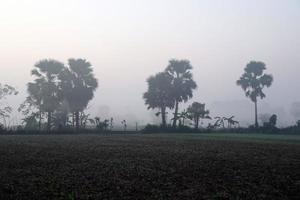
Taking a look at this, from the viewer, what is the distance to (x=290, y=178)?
1512cm

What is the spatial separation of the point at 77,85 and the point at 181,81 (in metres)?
21.0

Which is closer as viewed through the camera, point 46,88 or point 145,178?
point 145,178

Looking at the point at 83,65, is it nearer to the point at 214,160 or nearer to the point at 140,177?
the point at 214,160

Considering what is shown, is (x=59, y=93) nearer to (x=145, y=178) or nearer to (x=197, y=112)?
(x=197, y=112)

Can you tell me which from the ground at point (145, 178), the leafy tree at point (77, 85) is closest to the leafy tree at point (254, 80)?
the leafy tree at point (77, 85)

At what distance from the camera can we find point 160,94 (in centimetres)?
7262

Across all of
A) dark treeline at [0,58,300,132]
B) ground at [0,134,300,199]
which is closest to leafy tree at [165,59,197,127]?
dark treeline at [0,58,300,132]

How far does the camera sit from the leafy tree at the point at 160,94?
72.4m

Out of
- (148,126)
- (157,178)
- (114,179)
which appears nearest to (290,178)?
(157,178)

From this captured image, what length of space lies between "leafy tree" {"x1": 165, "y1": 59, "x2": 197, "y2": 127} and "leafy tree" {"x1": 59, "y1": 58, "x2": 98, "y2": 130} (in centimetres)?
1581

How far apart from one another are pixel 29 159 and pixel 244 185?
37.6 ft

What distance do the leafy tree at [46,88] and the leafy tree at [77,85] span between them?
4.72ft

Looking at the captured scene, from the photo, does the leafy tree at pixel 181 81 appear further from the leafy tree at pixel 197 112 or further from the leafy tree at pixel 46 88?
the leafy tree at pixel 46 88

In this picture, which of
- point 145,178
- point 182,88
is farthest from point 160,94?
point 145,178
